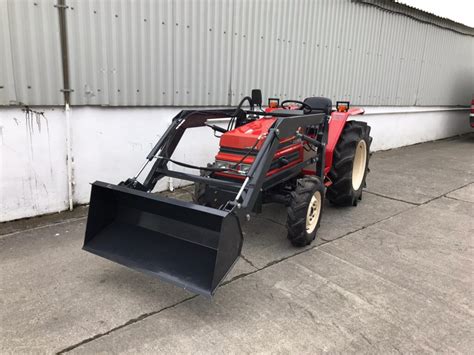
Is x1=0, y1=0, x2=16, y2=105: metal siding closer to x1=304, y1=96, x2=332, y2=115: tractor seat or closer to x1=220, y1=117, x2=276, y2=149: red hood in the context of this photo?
x1=220, y1=117, x2=276, y2=149: red hood

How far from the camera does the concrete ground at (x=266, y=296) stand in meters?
2.35

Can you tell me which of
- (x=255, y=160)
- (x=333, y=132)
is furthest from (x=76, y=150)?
(x=333, y=132)

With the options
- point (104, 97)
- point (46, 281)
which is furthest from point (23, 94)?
point (46, 281)

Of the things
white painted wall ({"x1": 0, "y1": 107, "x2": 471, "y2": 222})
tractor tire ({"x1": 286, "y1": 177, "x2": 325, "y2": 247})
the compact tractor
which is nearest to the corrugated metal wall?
white painted wall ({"x1": 0, "y1": 107, "x2": 471, "y2": 222})

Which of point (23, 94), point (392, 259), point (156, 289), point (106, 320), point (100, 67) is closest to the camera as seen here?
point (106, 320)

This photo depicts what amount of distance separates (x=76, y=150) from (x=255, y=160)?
241 cm

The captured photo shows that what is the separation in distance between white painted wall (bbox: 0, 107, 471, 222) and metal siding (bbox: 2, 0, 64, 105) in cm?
18

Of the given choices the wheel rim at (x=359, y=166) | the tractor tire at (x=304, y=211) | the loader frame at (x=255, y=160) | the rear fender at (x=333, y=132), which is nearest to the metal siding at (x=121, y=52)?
the loader frame at (x=255, y=160)

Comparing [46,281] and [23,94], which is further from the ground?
[23,94]

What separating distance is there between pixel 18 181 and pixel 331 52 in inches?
228

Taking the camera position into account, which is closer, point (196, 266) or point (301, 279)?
point (196, 266)

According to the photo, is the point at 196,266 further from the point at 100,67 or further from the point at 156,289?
the point at 100,67

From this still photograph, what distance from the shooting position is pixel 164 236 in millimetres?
2885

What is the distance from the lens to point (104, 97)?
4430 mm
